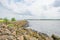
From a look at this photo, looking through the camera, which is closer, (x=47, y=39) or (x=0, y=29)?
(x=0, y=29)

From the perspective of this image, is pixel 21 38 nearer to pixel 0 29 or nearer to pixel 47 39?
pixel 0 29

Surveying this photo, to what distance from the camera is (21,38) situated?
8961 millimetres

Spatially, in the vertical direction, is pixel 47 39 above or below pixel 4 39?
below

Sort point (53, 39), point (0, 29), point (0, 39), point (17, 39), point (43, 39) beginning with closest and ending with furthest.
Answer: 1. point (0, 39)
2. point (17, 39)
3. point (0, 29)
4. point (43, 39)
5. point (53, 39)

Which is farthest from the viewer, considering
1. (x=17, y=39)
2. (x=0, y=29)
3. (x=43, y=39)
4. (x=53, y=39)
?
(x=53, y=39)

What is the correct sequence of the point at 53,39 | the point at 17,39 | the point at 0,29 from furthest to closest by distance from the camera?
the point at 53,39 → the point at 0,29 → the point at 17,39

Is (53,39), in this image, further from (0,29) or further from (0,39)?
(0,39)

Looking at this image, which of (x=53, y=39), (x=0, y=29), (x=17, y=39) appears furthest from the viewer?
(x=53, y=39)

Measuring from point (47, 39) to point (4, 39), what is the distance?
14.4ft

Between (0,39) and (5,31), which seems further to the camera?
(5,31)

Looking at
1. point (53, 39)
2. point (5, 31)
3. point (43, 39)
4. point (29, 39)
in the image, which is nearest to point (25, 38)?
point (29, 39)

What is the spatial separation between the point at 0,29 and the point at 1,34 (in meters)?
0.59

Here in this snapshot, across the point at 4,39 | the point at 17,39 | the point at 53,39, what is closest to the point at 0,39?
the point at 4,39

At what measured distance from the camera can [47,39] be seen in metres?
11.9
